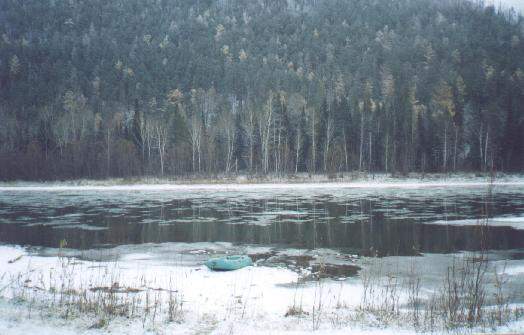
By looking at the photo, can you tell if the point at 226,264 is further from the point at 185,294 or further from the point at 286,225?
the point at 286,225

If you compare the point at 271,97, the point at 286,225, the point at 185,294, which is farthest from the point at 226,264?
the point at 271,97

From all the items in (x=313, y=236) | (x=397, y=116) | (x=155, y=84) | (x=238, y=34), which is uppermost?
(x=238, y=34)

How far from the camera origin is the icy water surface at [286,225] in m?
19.2

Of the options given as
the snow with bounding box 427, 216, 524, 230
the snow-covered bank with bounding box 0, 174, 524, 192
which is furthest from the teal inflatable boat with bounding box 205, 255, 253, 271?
the snow-covered bank with bounding box 0, 174, 524, 192

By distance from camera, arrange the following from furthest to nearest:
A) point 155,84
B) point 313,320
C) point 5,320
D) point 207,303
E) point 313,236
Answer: point 155,84
point 313,236
point 207,303
point 313,320
point 5,320

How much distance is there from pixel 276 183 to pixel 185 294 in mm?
50433

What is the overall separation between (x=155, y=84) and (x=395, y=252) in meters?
111

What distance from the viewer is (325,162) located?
221 feet

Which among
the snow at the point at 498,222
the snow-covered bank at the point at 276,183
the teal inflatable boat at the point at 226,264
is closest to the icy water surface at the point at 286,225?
the snow at the point at 498,222

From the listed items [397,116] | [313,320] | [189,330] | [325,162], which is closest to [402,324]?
[313,320]

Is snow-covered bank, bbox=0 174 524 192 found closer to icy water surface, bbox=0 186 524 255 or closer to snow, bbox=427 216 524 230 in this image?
icy water surface, bbox=0 186 524 255

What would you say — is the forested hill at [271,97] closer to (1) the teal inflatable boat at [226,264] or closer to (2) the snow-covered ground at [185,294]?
(2) the snow-covered ground at [185,294]

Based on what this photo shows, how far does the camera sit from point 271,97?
76.8 m

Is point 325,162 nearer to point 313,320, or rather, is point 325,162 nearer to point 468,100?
point 468,100
